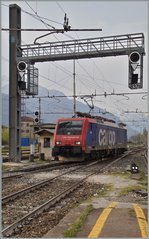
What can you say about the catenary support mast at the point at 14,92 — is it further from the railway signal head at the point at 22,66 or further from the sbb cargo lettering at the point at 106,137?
the sbb cargo lettering at the point at 106,137

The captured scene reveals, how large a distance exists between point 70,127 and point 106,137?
5.93m

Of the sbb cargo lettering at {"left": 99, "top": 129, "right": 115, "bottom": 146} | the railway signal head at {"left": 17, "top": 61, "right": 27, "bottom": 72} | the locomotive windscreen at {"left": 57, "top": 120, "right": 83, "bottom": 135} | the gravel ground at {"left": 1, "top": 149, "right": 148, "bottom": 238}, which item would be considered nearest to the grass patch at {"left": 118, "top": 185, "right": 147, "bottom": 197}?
the gravel ground at {"left": 1, "top": 149, "right": 148, "bottom": 238}

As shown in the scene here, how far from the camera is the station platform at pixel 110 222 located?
20.3ft

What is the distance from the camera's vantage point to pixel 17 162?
81.3ft

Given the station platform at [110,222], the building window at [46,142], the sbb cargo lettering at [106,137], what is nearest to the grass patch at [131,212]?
the station platform at [110,222]

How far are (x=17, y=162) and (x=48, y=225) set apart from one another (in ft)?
57.4

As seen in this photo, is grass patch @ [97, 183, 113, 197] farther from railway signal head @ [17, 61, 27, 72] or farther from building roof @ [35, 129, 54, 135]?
building roof @ [35, 129, 54, 135]

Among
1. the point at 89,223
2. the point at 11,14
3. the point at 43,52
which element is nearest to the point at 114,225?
the point at 89,223

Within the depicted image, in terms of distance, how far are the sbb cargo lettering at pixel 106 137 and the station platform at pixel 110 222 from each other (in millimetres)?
18495

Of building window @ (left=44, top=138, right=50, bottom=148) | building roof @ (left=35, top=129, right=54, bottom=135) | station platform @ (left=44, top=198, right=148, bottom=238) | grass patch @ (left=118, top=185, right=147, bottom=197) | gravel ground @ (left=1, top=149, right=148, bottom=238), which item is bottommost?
gravel ground @ (left=1, top=149, right=148, bottom=238)

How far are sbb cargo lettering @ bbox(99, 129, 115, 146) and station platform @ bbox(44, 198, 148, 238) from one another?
18.5 m

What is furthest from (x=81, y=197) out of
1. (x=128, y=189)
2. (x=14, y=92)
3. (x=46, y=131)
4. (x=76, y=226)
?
(x=46, y=131)

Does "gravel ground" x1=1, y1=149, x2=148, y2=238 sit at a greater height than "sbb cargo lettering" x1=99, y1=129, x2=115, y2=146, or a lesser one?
lesser

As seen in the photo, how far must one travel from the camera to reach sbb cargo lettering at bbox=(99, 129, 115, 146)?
27766mm
